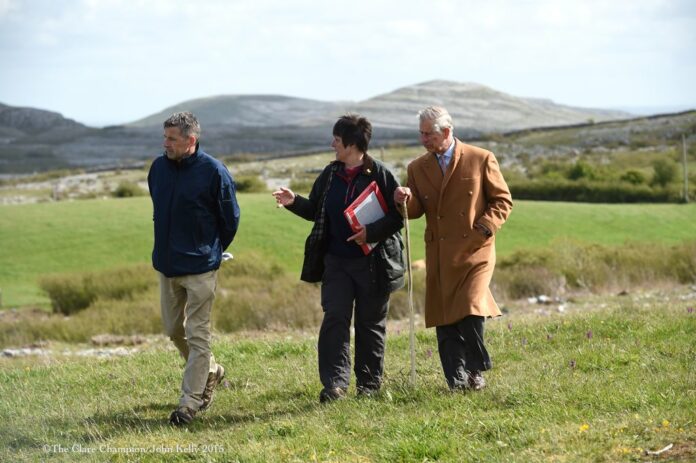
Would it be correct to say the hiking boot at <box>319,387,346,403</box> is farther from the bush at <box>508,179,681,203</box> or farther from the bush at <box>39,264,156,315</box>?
the bush at <box>508,179,681,203</box>

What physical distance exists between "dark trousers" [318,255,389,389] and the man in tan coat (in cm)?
53

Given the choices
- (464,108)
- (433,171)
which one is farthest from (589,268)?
(464,108)

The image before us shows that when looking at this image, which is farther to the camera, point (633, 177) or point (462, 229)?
point (633, 177)

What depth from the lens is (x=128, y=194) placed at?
148 feet

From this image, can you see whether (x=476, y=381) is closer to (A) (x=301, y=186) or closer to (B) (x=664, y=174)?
(B) (x=664, y=174)

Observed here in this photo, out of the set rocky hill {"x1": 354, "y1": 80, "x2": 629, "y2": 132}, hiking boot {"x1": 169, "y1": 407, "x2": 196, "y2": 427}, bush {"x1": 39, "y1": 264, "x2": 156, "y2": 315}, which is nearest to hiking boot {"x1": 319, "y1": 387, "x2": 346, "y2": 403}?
hiking boot {"x1": 169, "y1": 407, "x2": 196, "y2": 427}

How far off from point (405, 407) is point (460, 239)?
1.50 meters

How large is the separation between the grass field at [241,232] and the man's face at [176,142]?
17949 mm

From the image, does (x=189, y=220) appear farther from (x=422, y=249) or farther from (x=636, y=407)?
(x=422, y=249)

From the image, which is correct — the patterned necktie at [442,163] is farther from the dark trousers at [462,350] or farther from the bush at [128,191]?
the bush at [128,191]

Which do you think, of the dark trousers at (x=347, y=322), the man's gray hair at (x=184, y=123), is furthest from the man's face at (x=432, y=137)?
the man's gray hair at (x=184, y=123)

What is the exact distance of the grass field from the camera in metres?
28.3

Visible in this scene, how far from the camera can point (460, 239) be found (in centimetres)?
942

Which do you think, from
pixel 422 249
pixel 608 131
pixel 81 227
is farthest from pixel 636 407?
pixel 608 131
